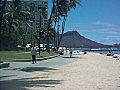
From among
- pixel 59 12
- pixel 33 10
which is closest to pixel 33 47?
pixel 59 12

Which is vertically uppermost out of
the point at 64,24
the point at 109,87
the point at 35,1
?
the point at 35,1

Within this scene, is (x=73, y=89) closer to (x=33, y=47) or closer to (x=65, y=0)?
(x=33, y=47)

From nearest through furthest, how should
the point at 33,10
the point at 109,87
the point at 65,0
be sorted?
the point at 109,87 → the point at 65,0 → the point at 33,10

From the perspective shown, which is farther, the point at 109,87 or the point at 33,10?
the point at 33,10

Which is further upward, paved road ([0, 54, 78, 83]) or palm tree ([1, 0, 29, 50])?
palm tree ([1, 0, 29, 50])

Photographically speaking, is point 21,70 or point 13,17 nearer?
point 21,70

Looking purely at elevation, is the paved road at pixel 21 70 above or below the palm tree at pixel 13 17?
below

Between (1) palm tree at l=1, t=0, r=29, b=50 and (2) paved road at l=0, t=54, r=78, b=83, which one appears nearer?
(2) paved road at l=0, t=54, r=78, b=83

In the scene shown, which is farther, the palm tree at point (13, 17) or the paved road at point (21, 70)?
the palm tree at point (13, 17)

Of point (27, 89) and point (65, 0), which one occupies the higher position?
point (65, 0)

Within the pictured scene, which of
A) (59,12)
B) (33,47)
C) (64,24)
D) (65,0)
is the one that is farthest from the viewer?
(64,24)

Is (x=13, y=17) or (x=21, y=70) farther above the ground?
(x=13, y=17)

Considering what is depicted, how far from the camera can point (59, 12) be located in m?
76.6

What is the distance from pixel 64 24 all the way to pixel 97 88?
7804 centimetres
